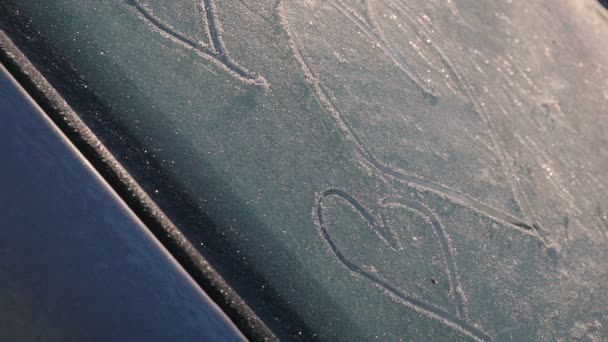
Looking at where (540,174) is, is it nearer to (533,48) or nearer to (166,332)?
(533,48)

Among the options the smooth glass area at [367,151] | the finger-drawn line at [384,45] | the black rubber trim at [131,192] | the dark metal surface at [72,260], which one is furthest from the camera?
the finger-drawn line at [384,45]

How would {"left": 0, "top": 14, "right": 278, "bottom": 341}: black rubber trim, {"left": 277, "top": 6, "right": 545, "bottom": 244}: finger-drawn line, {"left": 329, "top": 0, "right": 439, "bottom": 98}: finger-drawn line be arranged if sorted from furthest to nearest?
{"left": 329, "top": 0, "right": 439, "bottom": 98}: finger-drawn line, {"left": 277, "top": 6, "right": 545, "bottom": 244}: finger-drawn line, {"left": 0, "top": 14, "right": 278, "bottom": 341}: black rubber trim

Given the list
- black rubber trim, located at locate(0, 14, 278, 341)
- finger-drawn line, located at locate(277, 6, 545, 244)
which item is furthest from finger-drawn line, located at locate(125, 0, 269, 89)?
black rubber trim, located at locate(0, 14, 278, 341)

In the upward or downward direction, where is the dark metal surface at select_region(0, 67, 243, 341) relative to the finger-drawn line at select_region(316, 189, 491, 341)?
downward

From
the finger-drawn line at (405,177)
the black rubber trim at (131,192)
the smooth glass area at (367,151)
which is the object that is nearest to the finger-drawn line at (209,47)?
the smooth glass area at (367,151)

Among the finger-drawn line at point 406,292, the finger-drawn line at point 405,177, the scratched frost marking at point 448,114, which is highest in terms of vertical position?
the scratched frost marking at point 448,114

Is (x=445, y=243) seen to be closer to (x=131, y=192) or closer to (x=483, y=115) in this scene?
(x=483, y=115)

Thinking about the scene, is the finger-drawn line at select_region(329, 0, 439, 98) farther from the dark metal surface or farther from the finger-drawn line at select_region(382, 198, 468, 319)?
the dark metal surface

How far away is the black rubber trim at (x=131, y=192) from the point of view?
164cm

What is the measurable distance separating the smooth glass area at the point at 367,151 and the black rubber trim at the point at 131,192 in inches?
1.3

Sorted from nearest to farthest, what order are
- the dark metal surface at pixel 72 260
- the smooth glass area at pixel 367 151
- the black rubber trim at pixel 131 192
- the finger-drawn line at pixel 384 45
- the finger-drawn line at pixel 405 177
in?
the dark metal surface at pixel 72 260 → the black rubber trim at pixel 131 192 → the smooth glass area at pixel 367 151 → the finger-drawn line at pixel 405 177 → the finger-drawn line at pixel 384 45

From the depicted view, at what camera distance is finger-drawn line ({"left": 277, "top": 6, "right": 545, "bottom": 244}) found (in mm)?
1926

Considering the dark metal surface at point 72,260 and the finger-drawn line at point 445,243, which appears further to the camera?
the finger-drawn line at point 445,243

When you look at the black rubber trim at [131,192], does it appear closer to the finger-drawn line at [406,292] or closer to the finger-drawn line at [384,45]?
the finger-drawn line at [406,292]
